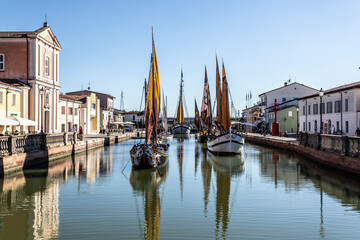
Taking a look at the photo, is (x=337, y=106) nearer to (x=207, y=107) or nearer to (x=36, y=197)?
(x=207, y=107)

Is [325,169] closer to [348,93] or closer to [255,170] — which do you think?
[255,170]

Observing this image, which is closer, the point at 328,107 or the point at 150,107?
Result: the point at 150,107

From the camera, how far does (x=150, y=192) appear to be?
17.8 m

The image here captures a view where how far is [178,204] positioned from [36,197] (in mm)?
6254

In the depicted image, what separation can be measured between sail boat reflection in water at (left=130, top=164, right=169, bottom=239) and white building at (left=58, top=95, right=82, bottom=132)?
27.3 meters

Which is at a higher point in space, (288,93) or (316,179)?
(288,93)

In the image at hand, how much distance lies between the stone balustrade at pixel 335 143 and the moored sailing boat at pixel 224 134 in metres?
6.06

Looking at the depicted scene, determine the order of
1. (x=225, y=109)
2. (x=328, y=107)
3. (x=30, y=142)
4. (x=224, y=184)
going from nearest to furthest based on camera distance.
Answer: (x=224, y=184) → (x=30, y=142) → (x=225, y=109) → (x=328, y=107)

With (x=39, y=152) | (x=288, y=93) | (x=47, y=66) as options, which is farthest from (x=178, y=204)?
(x=288, y=93)

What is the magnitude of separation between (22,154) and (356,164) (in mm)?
18376

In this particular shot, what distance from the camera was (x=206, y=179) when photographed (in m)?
22.0

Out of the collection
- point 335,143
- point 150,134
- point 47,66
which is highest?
point 47,66

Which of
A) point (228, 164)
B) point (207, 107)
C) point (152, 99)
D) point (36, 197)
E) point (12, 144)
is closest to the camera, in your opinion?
point (36, 197)

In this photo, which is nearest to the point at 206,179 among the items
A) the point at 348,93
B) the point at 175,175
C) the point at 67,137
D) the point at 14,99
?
the point at 175,175
